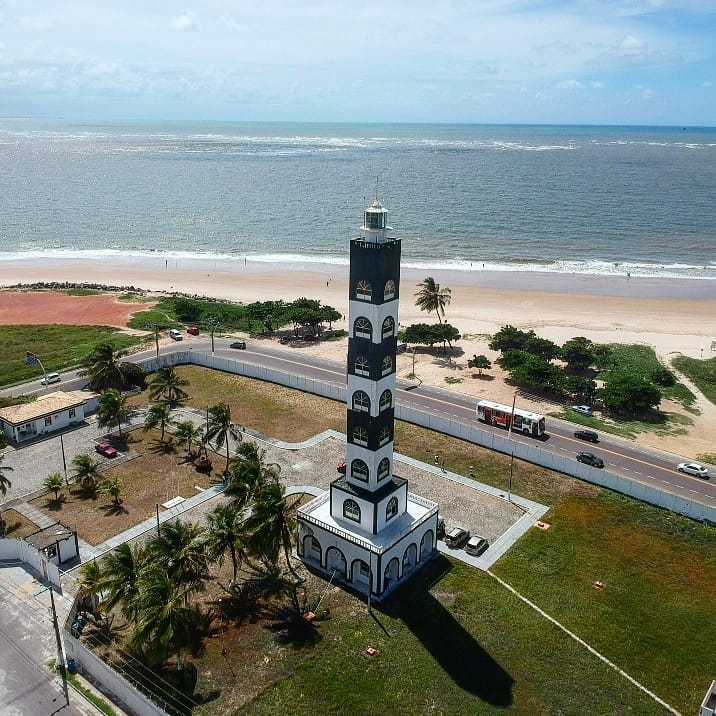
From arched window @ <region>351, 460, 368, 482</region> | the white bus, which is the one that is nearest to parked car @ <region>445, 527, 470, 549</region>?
arched window @ <region>351, 460, 368, 482</region>

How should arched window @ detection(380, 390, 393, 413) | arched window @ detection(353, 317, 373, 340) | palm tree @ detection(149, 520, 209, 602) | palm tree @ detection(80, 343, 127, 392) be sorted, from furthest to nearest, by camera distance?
1. palm tree @ detection(80, 343, 127, 392)
2. arched window @ detection(380, 390, 393, 413)
3. arched window @ detection(353, 317, 373, 340)
4. palm tree @ detection(149, 520, 209, 602)

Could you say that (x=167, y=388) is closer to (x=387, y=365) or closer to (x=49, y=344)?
(x=49, y=344)

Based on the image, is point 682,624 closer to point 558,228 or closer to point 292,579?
point 292,579

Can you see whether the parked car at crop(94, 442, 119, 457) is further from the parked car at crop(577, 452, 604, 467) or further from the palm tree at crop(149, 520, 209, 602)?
the parked car at crop(577, 452, 604, 467)

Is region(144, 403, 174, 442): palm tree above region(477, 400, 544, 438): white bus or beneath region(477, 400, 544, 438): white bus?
above

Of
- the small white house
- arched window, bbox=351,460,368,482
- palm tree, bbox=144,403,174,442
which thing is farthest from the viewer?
the small white house

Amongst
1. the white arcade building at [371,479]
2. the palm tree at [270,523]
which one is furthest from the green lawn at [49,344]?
the palm tree at [270,523]
